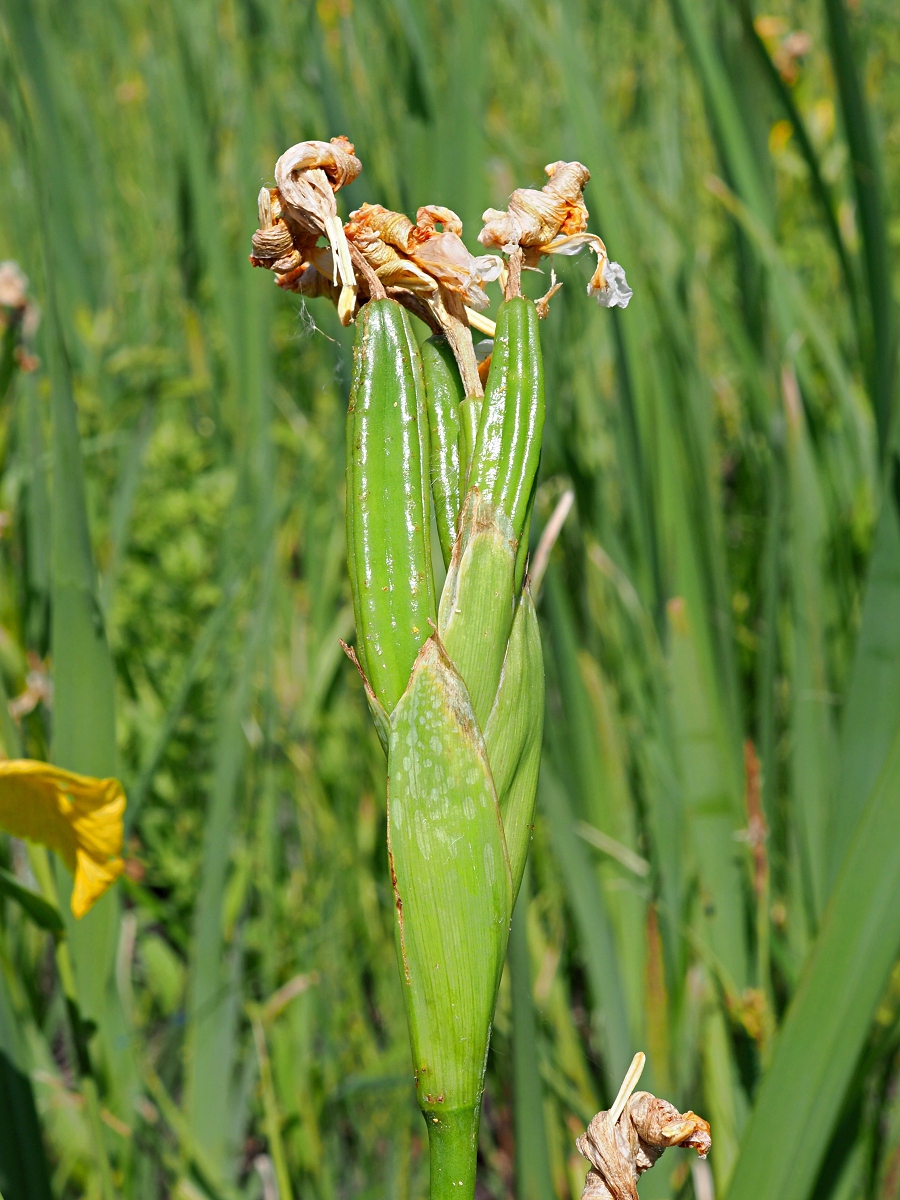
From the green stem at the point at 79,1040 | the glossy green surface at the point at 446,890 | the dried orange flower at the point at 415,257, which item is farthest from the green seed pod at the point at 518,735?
the green stem at the point at 79,1040

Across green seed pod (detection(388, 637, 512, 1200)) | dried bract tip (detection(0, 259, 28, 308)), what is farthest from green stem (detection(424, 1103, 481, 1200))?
dried bract tip (detection(0, 259, 28, 308))

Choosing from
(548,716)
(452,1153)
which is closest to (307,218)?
(452,1153)

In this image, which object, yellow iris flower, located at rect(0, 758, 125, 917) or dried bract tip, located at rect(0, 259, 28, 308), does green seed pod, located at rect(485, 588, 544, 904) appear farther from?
dried bract tip, located at rect(0, 259, 28, 308)

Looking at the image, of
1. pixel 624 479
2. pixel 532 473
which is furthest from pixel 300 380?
pixel 532 473

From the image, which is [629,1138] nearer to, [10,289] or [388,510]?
[388,510]

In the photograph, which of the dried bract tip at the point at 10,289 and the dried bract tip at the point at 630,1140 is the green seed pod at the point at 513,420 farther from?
the dried bract tip at the point at 10,289
